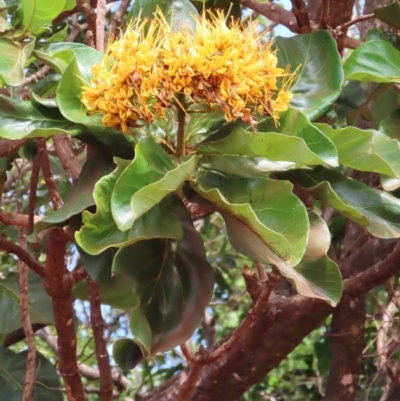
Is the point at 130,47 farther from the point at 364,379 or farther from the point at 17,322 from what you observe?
the point at 364,379

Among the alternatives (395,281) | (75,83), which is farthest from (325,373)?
(75,83)

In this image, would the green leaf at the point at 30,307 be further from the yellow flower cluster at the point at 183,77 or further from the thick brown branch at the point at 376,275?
the yellow flower cluster at the point at 183,77

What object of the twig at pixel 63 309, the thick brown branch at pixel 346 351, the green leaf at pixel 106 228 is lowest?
the thick brown branch at pixel 346 351

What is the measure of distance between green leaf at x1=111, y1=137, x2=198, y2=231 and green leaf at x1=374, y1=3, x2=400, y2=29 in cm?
56

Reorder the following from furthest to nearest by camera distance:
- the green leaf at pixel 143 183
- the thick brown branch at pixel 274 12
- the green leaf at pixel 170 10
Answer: the thick brown branch at pixel 274 12 → the green leaf at pixel 170 10 → the green leaf at pixel 143 183

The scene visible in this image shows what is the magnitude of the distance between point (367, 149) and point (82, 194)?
1.19ft

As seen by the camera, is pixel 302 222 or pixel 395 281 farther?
pixel 395 281

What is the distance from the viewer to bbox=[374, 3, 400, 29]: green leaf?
1197 mm

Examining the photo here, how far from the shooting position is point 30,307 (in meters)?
1.68

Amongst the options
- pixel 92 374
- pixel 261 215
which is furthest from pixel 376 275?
pixel 92 374

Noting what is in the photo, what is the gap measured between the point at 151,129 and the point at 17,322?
2.87 feet

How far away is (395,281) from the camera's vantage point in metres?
2.21

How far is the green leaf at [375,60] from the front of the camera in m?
1.03

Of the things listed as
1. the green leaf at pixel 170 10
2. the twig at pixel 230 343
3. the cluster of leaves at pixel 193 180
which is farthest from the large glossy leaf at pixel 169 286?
the green leaf at pixel 170 10
